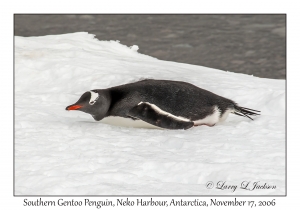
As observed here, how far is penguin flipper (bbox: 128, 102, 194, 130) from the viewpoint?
602 centimetres

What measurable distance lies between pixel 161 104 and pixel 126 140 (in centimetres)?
49

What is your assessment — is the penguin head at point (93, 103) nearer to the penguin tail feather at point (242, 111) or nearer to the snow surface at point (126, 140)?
the snow surface at point (126, 140)

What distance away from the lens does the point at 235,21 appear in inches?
607

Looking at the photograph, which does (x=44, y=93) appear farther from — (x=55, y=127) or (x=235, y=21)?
(x=235, y=21)

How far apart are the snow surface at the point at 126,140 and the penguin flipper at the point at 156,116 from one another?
7cm

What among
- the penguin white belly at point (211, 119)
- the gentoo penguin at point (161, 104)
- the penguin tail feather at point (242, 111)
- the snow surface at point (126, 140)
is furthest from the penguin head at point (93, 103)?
the penguin tail feather at point (242, 111)

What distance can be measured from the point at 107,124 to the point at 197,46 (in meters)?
7.56

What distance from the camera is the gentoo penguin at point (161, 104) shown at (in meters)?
6.04

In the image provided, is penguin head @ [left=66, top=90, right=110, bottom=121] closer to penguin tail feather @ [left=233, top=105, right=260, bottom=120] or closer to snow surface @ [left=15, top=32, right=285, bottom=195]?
snow surface @ [left=15, top=32, right=285, bottom=195]

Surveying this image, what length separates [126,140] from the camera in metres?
5.87

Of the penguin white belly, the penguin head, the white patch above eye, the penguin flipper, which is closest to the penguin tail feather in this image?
the penguin white belly

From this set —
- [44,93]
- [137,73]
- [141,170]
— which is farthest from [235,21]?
[141,170]

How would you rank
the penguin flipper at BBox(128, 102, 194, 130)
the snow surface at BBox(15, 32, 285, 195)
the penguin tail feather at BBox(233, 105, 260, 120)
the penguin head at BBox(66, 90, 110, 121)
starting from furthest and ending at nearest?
the penguin tail feather at BBox(233, 105, 260, 120) → the penguin head at BBox(66, 90, 110, 121) → the penguin flipper at BBox(128, 102, 194, 130) → the snow surface at BBox(15, 32, 285, 195)

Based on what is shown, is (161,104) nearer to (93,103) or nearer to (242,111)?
(93,103)
